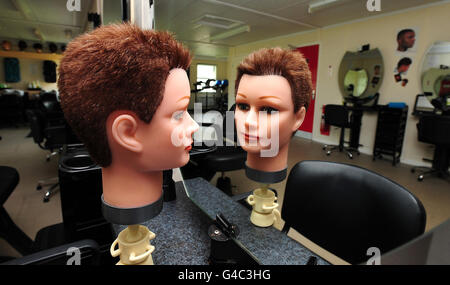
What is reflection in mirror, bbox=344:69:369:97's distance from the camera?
14.4 feet

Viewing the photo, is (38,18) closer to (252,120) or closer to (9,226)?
(9,226)

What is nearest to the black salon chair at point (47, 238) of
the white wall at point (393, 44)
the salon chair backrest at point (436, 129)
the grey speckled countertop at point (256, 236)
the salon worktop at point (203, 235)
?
the salon worktop at point (203, 235)

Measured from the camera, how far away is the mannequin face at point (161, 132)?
0.47m

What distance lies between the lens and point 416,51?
3734 mm

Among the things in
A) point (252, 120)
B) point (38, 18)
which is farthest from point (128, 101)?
point (38, 18)

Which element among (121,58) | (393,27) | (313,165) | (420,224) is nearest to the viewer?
(121,58)

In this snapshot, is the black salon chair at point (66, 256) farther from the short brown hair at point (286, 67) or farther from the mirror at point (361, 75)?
the mirror at point (361, 75)

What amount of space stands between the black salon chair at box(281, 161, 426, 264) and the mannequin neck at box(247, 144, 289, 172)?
292 millimetres

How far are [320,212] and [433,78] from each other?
3993 mm

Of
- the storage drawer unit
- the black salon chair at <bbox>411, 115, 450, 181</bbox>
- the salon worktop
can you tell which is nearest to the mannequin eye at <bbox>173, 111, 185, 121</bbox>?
the salon worktop

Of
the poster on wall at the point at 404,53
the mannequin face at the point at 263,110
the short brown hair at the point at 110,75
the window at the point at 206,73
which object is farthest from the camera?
the poster on wall at the point at 404,53

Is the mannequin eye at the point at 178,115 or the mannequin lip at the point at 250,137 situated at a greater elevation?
the mannequin eye at the point at 178,115

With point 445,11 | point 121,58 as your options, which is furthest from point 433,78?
point 121,58
